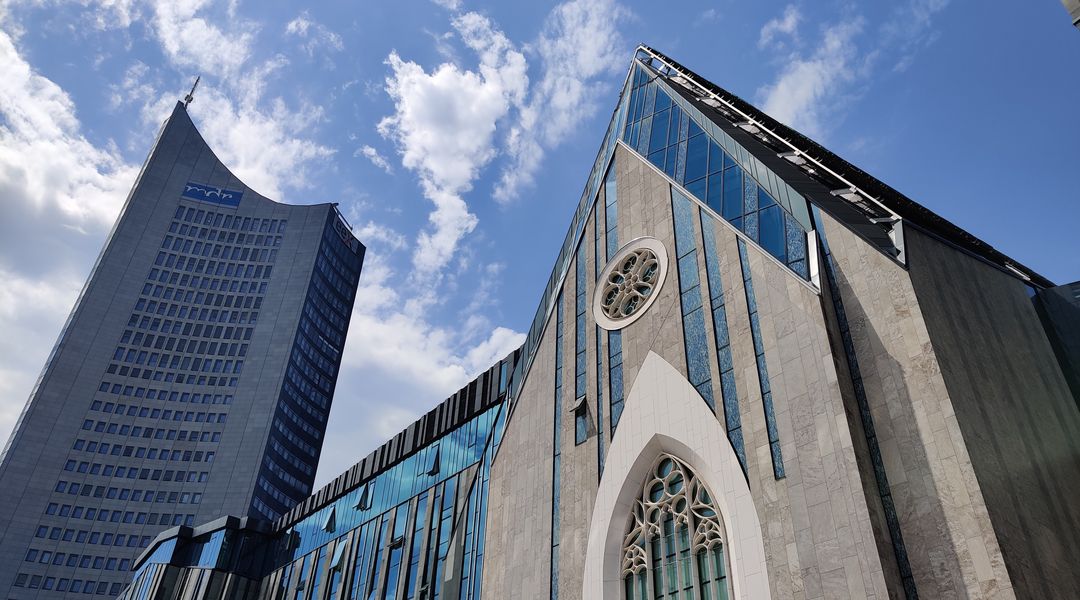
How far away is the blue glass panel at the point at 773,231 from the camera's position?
2761 cm

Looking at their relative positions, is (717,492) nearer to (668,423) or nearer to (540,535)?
(668,423)

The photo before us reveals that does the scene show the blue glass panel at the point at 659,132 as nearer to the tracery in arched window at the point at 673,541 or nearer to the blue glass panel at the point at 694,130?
the blue glass panel at the point at 694,130

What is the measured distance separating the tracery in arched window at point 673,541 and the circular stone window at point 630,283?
293 inches

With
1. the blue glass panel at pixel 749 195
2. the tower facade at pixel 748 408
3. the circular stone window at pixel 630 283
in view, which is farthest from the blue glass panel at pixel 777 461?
the blue glass panel at pixel 749 195

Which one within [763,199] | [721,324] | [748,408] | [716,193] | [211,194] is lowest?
[748,408]

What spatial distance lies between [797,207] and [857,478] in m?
11.0

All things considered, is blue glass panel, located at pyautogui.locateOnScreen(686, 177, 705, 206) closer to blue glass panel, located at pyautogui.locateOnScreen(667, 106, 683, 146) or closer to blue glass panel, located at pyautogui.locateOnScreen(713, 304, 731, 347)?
blue glass panel, located at pyautogui.locateOnScreen(667, 106, 683, 146)

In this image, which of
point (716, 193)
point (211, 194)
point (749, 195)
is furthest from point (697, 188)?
point (211, 194)

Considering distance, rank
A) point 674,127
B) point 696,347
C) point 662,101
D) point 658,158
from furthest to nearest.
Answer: point 662,101
point 674,127
point 658,158
point 696,347

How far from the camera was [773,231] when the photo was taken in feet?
93.1

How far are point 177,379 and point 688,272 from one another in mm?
106882

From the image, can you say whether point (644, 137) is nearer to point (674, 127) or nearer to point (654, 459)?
point (674, 127)

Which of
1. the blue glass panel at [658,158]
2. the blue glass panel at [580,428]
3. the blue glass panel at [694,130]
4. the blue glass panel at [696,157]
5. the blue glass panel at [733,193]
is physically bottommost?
the blue glass panel at [580,428]

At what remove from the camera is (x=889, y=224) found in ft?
87.9
